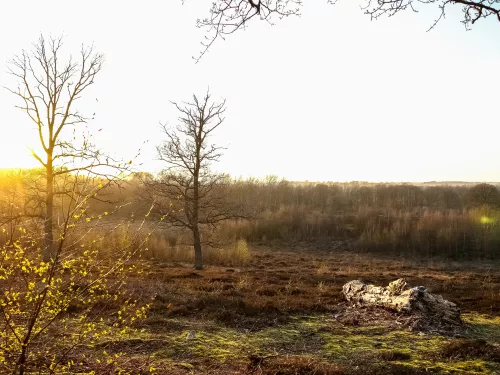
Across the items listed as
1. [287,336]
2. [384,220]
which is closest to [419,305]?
[287,336]

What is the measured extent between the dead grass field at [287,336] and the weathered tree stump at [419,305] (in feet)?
1.11

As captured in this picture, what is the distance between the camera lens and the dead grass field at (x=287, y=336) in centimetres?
672

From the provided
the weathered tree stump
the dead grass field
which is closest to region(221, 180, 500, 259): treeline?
the dead grass field

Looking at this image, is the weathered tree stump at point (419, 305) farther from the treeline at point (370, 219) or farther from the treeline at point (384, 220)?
the treeline at point (384, 220)

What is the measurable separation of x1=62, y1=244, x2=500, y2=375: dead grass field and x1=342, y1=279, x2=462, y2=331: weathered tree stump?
13.3 inches

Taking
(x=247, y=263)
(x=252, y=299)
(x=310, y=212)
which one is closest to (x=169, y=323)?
(x=252, y=299)

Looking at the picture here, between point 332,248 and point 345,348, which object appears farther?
point 332,248

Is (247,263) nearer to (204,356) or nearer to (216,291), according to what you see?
(216,291)

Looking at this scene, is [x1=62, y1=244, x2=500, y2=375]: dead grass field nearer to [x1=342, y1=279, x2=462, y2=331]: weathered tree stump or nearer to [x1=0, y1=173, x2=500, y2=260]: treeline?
[x1=342, y1=279, x2=462, y2=331]: weathered tree stump

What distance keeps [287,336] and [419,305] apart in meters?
3.43

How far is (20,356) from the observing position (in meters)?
3.77

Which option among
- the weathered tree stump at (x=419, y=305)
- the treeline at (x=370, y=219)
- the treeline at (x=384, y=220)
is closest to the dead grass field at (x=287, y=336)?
the weathered tree stump at (x=419, y=305)

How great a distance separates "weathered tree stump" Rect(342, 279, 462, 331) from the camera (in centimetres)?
939

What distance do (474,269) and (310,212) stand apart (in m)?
16.8
